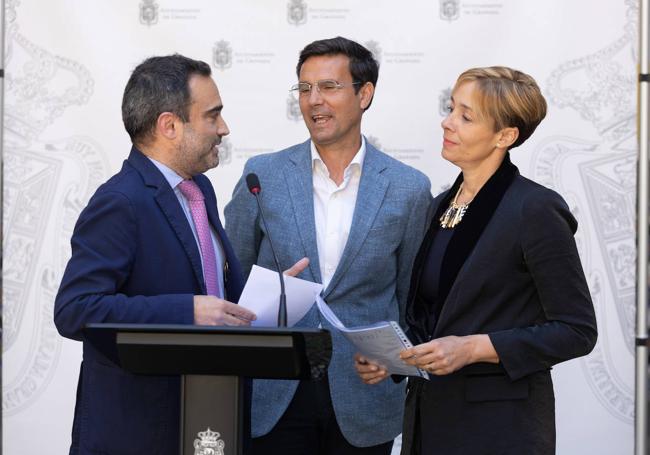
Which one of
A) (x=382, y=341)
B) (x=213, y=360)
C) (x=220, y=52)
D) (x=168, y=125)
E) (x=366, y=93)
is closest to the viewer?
(x=213, y=360)

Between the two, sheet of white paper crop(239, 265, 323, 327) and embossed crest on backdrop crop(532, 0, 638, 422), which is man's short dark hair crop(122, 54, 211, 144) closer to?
sheet of white paper crop(239, 265, 323, 327)

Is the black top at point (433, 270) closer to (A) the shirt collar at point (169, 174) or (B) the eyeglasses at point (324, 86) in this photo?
(A) the shirt collar at point (169, 174)

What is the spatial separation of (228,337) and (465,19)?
6.94 feet

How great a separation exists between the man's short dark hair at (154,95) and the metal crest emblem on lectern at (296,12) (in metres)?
1.15

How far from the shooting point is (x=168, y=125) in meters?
2.74

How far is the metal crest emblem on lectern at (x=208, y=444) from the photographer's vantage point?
2.21 m

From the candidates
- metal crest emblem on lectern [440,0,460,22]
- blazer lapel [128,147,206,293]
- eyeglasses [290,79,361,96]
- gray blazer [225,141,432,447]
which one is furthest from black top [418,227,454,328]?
metal crest emblem on lectern [440,0,460,22]

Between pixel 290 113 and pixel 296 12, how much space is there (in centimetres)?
38

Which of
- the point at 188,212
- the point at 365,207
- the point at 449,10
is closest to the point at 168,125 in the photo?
the point at 188,212

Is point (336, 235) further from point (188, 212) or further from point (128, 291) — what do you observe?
point (128, 291)

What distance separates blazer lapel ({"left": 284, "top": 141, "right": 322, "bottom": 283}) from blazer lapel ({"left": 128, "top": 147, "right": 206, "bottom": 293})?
0.68m

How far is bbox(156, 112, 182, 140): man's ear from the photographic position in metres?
2.73

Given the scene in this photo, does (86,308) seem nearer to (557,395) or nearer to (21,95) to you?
(21,95)

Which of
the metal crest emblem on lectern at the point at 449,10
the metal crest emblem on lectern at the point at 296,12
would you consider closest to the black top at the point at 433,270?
the metal crest emblem on lectern at the point at 449,10
